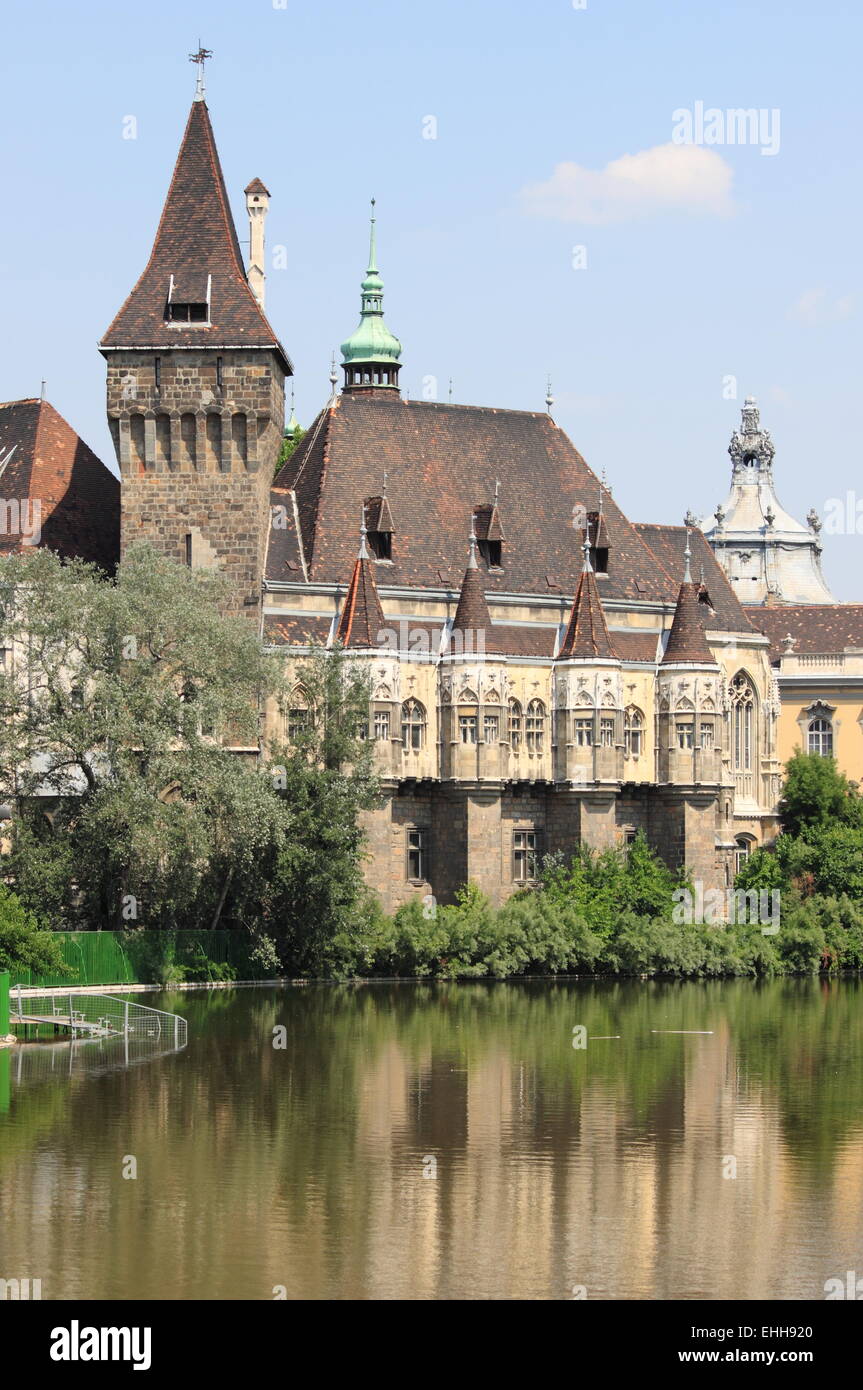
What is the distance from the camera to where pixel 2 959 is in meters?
55.2

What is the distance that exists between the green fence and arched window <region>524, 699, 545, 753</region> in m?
17.1

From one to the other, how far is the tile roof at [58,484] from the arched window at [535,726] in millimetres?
14743

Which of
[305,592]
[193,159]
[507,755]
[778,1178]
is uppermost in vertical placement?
[193,159]

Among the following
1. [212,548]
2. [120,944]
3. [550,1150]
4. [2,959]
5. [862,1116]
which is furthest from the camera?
[212,548]

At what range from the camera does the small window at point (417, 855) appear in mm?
78375

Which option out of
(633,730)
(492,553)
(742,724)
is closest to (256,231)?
(492,553)

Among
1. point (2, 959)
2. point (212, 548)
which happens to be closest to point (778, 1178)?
point (2, 959)

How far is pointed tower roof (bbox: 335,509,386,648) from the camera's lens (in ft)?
252

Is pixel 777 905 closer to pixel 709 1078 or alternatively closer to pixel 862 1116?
pixel 709 1078

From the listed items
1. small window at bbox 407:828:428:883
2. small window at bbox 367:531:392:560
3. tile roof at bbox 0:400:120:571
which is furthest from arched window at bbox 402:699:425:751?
tile roof at bbox 0:400:120:571

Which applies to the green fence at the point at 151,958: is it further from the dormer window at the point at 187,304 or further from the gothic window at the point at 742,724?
the gothic window at the point at 742,724

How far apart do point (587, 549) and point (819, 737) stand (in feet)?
68.8

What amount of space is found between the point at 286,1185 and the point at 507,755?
157 feet

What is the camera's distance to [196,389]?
2990 inches
